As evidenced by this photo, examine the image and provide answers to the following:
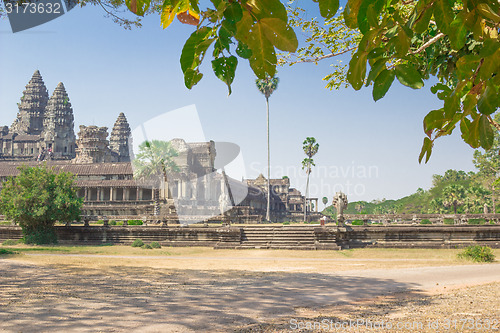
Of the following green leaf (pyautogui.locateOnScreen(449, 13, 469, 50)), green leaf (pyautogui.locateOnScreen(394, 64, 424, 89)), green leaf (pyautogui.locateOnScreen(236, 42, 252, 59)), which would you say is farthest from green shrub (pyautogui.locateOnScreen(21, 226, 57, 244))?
green leaf (pyautogui.locateOnScreen(449, 13, 469, 50))

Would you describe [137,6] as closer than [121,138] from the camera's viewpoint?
Yes

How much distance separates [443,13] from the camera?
2.10 metres

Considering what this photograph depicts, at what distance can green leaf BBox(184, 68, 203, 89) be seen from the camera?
85.4 inches

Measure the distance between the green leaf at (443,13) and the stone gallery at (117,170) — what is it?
128 ft

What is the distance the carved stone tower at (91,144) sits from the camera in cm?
7600

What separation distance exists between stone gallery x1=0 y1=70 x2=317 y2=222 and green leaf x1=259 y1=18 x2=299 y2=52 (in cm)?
3903

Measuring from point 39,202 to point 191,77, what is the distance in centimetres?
2454

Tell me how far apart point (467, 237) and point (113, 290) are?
1968 centimetres

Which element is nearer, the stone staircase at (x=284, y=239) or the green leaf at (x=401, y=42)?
the green leaf at (x=401, y=42)

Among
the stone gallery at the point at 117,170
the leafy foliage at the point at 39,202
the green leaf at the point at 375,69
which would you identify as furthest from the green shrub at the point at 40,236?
the green leaf at the point at 375,69

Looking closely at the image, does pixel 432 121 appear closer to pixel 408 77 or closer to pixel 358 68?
pixel 408 77

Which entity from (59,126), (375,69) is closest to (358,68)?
(375,69)

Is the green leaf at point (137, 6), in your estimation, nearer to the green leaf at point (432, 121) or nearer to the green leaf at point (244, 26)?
the green leaf at point (244, 26)

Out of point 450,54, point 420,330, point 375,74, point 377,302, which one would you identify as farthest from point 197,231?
point 375,74
